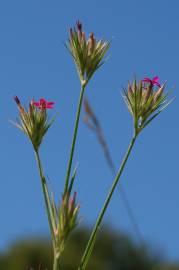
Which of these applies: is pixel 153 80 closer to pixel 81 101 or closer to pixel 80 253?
pixel 81 101

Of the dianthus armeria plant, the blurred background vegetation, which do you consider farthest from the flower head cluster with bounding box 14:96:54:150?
the blurred background vegetation

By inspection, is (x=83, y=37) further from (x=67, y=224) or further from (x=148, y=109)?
(x=67, y=224)

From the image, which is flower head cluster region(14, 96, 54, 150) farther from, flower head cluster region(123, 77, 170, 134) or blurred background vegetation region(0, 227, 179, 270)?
blurred background vegetation region(0, 227, 179, 270)

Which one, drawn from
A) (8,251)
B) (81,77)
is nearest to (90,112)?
(81,77)

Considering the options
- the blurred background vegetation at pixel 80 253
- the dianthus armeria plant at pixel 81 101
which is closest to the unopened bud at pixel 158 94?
the dianthus armeria plant at pixel 81 101

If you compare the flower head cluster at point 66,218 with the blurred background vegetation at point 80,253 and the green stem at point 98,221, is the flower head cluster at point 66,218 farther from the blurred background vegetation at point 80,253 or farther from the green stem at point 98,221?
the blurred background vegetation at point 80,253
